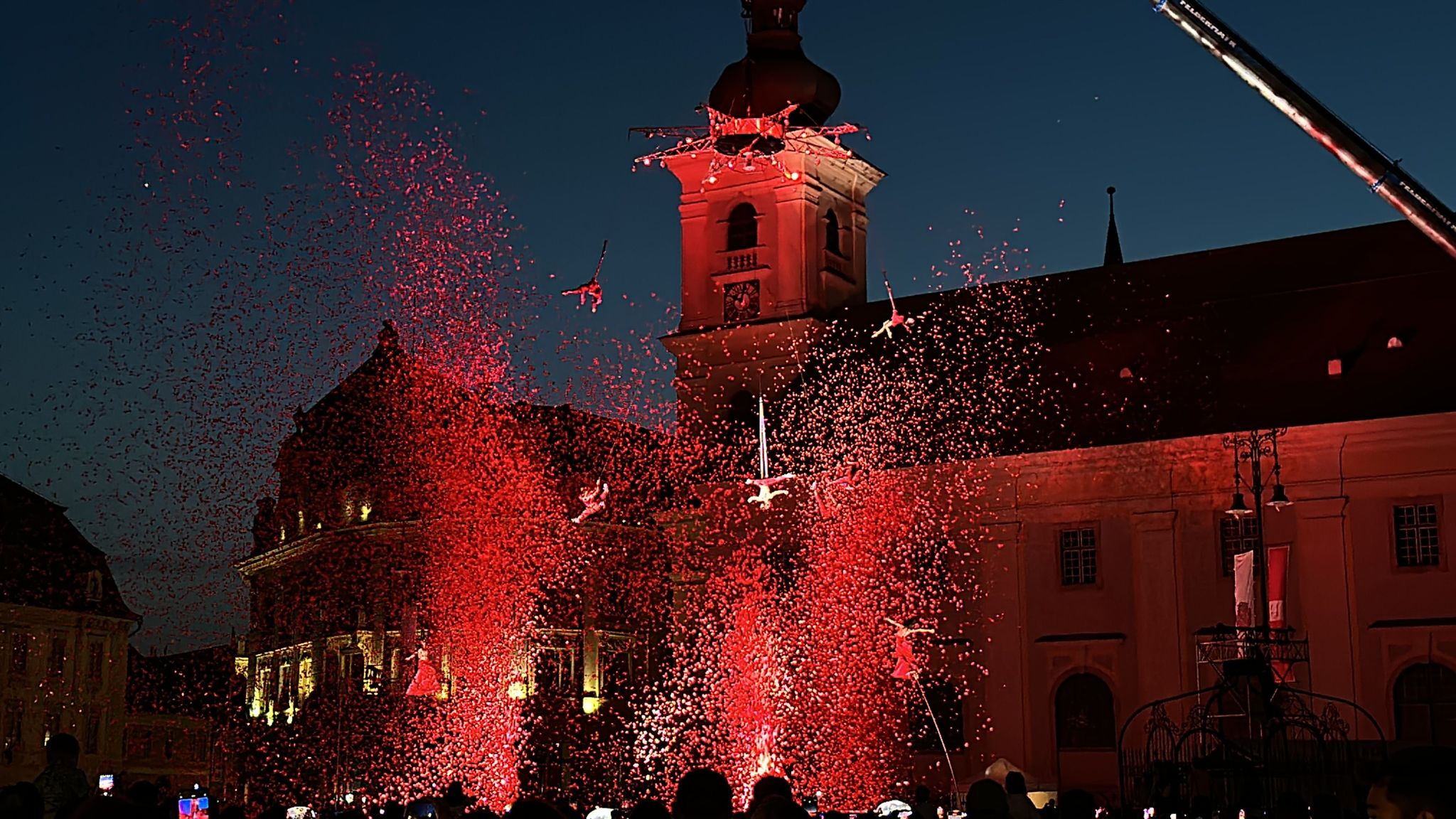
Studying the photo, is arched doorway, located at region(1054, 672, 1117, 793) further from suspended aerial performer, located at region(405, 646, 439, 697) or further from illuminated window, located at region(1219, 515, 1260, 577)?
suspended aerial performer, located at region(405, 646, 439, 697)

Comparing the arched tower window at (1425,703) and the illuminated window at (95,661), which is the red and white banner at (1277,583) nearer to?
the arched tower window at (1425,703)

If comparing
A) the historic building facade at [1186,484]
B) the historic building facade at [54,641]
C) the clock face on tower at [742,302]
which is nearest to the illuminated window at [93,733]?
the historic building facade at [54,641]

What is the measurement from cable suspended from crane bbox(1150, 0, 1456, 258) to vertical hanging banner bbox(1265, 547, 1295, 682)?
22.9 m

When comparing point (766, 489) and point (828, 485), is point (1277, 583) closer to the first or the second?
point (828, 485)

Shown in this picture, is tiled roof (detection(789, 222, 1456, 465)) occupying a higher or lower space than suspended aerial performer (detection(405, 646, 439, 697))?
higher

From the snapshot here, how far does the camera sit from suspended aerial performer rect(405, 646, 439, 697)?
45.6 meters

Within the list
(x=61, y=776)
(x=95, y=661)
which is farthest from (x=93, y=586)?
(x=61, y=776)

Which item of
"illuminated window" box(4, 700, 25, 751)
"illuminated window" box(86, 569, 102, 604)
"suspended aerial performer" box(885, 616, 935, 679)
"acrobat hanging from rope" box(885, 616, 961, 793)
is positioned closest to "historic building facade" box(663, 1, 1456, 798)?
"acrobat hanging from rope" box(885, 616, 961, 793)

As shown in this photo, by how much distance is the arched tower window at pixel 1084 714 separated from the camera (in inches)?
1624

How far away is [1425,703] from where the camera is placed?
37.7 m

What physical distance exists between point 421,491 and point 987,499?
25248 mm

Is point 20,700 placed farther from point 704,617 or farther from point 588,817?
point 588,817

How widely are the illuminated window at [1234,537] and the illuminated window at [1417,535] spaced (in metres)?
2.87

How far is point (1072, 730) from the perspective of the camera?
4162 cm
